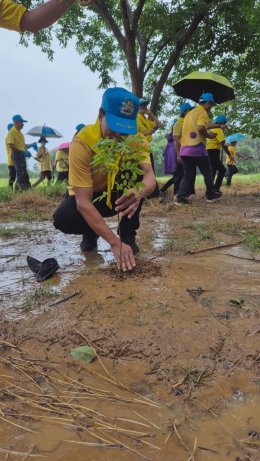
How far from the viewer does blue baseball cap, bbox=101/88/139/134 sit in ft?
7.34

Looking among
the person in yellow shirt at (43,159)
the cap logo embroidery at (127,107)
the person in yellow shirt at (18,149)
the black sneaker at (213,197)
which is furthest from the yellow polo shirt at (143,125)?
the person in yellow shirt at (43,159)

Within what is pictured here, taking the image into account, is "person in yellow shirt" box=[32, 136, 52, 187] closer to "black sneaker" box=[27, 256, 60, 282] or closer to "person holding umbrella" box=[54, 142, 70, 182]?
"person holding umbrella" box=[54, 142, 70, 182]

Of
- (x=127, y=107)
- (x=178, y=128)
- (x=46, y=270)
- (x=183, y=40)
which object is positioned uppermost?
(x=183, y=40)

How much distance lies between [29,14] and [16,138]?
5.93 metres

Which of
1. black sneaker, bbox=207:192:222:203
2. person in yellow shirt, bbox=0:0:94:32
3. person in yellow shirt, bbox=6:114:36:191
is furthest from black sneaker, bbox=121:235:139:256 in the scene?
person in yellow shirt, bbox=6:114:36:191

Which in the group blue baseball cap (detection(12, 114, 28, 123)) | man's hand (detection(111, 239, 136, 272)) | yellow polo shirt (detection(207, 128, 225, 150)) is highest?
blue baseball cap (detection(12, 114, 28, 123))

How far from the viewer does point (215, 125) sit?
20.5ft

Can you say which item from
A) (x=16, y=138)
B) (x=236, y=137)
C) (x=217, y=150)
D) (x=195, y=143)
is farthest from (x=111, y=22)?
(x=236, y=137)

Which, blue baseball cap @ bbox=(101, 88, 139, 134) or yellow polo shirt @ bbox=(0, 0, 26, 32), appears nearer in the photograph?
blue baseball cap @ bbox=(101, 88, 139, 134)

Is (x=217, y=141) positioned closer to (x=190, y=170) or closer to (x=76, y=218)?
(x=190, y=170)

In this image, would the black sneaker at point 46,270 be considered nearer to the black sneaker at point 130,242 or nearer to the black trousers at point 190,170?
the black sneaker at point 130,242

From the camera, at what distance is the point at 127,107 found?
2.26 m

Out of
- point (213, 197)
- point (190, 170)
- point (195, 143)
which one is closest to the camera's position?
point (195, 143)

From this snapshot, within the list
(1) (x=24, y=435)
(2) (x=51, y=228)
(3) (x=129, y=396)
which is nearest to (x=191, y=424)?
(3) (x=129, y=396)
